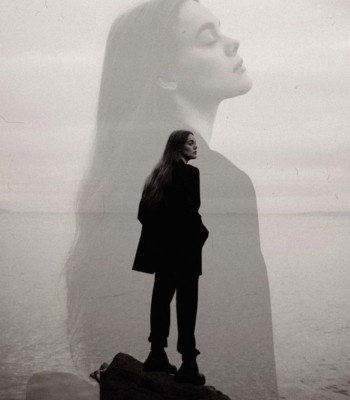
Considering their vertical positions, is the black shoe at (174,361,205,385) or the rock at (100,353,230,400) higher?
the black shoe at (174,361,205,385)

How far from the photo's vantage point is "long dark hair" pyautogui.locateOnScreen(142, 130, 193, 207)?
98.0 inches

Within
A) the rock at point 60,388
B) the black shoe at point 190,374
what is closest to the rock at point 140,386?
the black shoe at point 190,374

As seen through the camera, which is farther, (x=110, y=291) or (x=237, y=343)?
(x=110, y=291)

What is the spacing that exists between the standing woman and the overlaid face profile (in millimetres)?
1467

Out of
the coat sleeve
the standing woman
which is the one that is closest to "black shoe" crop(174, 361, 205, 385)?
the standing woman

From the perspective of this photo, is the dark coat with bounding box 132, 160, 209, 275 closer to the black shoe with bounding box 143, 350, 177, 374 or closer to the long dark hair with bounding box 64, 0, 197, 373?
the black shoe with bounding box 143, 350, 177, 374

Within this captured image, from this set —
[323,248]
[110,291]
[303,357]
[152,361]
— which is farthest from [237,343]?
[323,248]

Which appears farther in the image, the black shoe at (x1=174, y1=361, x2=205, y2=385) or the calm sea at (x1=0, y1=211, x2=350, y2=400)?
the calm sea at (x1=0, y1=211, x2=350, y2=400)

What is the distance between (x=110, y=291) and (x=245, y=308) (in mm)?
8816

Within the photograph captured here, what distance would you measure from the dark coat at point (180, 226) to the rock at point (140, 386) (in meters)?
0.58

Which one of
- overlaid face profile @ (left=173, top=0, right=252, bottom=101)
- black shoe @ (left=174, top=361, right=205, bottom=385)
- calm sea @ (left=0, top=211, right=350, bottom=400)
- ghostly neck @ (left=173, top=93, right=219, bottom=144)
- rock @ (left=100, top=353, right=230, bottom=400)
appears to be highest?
overlaid face profile @ (left=173, top=0, right=252, bottom=101)

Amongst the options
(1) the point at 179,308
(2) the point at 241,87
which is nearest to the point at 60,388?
(1) the point at 179,308

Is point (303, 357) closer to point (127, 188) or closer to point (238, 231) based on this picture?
point (127, 188)

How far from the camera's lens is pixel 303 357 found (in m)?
13.4
